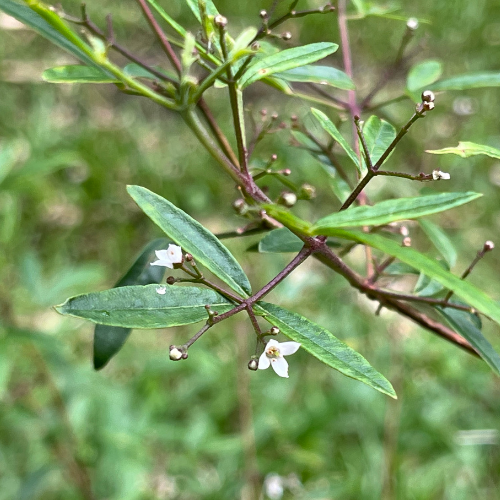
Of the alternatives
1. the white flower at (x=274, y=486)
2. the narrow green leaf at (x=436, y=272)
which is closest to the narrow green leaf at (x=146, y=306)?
the narrow green leaf at (x=436, y=272)

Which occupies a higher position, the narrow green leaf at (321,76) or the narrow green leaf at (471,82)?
the narrow green leaf at (321,76)

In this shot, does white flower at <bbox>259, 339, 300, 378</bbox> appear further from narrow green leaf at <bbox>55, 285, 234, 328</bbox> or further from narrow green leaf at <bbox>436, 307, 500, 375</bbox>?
narrow green leaf at <bbox>436, 307, 500, 375</bbox>

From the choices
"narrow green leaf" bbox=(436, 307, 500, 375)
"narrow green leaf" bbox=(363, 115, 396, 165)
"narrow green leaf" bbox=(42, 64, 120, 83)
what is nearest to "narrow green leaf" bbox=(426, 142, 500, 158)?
"narrow green leaf" bbox=(363, 115, 396, 165)

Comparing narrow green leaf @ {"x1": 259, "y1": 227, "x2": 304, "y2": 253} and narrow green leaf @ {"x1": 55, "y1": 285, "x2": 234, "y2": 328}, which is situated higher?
narrow green leaf @ {"x1": 55, "y1": 285, "x2": 234, "y2": 328}

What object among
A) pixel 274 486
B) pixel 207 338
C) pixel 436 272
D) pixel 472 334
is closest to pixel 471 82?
pixel 472 334

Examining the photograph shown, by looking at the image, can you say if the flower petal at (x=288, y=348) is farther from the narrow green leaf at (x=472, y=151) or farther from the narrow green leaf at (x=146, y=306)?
the narrow green leaf at (x=472, y=151)

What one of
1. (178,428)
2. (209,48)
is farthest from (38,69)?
(209,48)

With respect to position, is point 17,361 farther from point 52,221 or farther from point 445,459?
point 445,459
